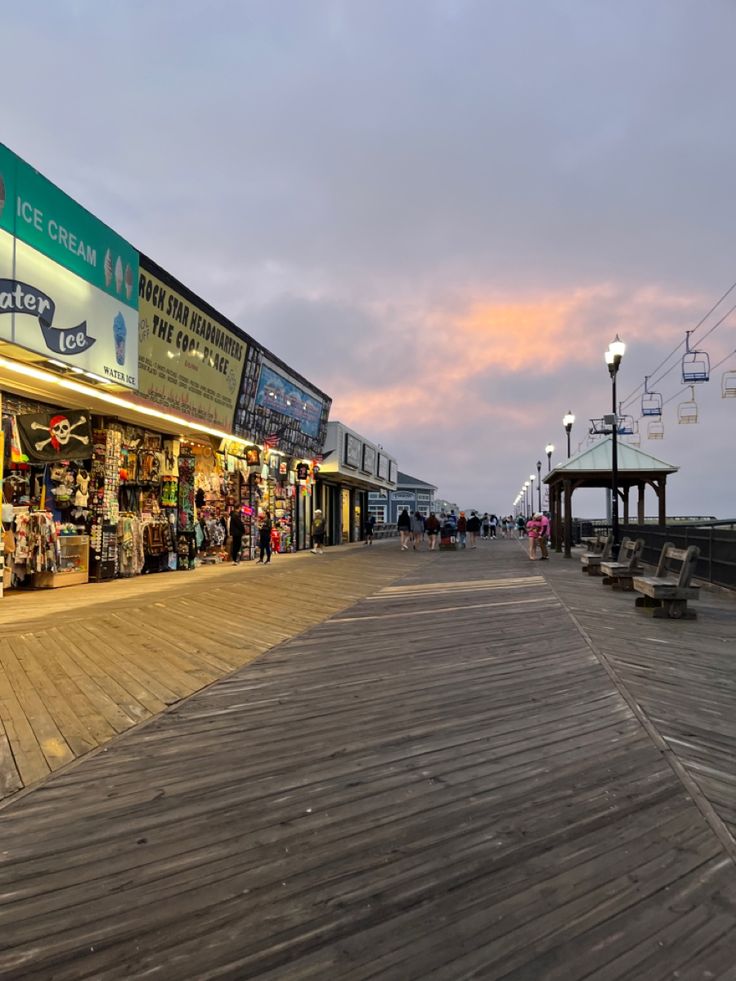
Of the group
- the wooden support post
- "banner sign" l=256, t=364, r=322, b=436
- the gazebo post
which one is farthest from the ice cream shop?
the gazebo post

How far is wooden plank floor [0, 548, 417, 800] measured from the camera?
427 centimetres

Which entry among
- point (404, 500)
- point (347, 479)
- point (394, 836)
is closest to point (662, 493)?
point (347, 479)

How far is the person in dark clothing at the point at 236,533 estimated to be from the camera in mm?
19531

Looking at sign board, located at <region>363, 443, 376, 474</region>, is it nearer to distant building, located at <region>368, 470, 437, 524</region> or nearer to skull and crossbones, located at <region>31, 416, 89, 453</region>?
skull and crossbones, located at <region>31, 416, 89, 453</region>

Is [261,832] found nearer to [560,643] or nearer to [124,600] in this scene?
[560,643]

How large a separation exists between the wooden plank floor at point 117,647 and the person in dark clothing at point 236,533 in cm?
562

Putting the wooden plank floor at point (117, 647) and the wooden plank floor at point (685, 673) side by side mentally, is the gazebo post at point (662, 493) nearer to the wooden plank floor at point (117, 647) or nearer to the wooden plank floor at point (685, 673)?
the wooden plank floor at point (685, 673)

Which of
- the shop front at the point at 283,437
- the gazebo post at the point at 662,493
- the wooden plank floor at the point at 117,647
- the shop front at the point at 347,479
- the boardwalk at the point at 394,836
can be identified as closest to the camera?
the boardwalk at the point at 394,836

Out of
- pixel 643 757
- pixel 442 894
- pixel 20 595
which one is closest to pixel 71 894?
pixel 442 894

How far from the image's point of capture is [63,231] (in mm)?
10195

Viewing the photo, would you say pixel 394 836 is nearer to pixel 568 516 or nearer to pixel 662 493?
pixel 568 516

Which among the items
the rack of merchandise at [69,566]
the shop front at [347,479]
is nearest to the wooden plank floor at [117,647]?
the rack of merchandise at [69,566]

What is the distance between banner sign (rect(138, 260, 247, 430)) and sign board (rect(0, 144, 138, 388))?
964 millimetres

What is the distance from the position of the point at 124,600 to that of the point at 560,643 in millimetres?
7112
